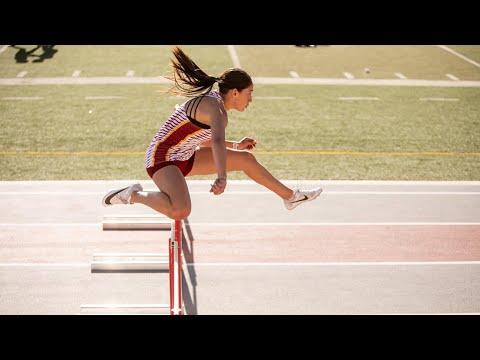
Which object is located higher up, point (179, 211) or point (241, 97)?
point (241, 97)

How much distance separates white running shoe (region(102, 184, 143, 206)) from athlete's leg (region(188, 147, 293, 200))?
0.48 m

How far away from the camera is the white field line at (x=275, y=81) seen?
19.8m

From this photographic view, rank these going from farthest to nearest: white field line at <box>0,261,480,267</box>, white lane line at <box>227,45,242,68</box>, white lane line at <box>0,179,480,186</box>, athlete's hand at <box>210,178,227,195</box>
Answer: white lane line at <box>227,45,242,68</box> → white lane line at <box>0,179,480,186</box> → white field line at <box>0,261,480,267</box> → athlete's hand at <box>210,178,227,195</box>

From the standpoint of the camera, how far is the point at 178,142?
19.4ft

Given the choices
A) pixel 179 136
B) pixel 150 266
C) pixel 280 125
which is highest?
pixel 179 136

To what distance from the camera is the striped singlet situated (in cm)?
578

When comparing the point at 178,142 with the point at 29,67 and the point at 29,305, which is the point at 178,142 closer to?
the point at 29,305

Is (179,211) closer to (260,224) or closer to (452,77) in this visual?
(260,224)

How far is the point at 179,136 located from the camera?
231 inches

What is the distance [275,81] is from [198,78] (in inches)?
595

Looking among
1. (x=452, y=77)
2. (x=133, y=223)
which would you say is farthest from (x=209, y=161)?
→ (x=452, y=77)

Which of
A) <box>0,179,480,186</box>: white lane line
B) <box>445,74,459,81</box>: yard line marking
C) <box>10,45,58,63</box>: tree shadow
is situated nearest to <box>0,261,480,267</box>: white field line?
<box>0,179,480,186</box>: white lane line

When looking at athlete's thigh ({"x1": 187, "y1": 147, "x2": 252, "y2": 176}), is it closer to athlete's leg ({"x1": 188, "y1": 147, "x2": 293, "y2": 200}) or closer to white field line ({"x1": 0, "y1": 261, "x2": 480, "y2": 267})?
athlete's leg ({"x1": 188, "y1": 147, "x2": 293, "y2": 200})

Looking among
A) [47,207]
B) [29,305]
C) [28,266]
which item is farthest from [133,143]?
[29,305]
